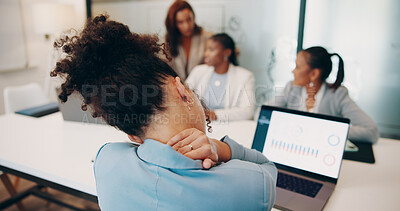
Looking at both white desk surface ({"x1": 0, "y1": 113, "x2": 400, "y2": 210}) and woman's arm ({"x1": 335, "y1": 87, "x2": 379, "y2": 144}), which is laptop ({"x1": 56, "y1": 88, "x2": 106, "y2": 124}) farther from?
woman's arm ({"x1": 335, "y1": 87, "x2": 379, "y2": 144})

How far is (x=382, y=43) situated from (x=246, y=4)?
4.29 ft

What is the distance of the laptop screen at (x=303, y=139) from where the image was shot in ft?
3.72

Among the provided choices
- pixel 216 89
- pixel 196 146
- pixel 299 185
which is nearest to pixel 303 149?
pixel 299 185

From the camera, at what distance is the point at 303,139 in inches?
47.1

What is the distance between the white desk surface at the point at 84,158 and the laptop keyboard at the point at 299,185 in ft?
0.20

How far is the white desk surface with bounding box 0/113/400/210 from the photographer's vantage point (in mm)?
1064

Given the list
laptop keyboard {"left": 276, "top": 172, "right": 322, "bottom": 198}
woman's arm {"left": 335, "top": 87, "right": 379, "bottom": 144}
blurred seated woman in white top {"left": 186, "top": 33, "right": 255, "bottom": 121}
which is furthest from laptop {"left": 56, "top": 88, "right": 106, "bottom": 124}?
woman's arm {"left": 335, "top": 87, "right": 379, "bottom": 144}

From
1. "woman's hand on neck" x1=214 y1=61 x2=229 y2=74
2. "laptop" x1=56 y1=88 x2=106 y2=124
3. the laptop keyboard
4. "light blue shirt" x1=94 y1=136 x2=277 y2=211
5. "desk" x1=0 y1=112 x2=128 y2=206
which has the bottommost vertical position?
"desk" x1=0 y1=112 x2=128 y2=206

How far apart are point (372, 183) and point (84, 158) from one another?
123 cm

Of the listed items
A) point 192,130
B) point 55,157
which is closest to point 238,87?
point 55,157

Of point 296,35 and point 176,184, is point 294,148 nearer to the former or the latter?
point 176,184

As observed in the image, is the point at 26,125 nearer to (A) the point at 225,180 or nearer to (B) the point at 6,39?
(A) the point at 225,180

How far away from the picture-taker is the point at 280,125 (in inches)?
49.6

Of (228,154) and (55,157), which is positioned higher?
(228,154)
